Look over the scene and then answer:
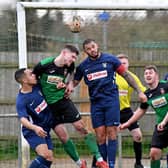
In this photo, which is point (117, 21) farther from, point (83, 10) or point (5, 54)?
point (5, 54)

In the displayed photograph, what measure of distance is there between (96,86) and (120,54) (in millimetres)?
2087

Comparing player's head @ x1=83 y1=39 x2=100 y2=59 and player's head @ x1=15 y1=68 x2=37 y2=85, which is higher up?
player's head @ x1=83 y1=39 x2=100 y2=59

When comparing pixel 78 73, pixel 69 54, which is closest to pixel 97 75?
pixel 78 73

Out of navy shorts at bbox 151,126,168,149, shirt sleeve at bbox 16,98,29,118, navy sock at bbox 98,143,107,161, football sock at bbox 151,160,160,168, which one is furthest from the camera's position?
football sock at bbox 151,160,160,168

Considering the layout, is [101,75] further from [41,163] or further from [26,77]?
[41,163]

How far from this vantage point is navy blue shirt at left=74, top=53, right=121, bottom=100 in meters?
10.9

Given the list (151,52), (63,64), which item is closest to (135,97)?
(151,52)

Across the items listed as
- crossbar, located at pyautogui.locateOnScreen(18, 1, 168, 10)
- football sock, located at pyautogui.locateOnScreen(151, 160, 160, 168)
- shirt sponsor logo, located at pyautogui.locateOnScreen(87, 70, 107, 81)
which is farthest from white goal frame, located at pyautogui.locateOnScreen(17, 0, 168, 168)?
football sock, located at pyautogui.locateOnScreen(151, 160, 160, 168)

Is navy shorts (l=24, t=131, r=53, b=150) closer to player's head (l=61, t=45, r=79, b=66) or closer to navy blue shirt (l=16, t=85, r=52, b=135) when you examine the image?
navy blue shirt (l=16, t=85, r=52, b=135)

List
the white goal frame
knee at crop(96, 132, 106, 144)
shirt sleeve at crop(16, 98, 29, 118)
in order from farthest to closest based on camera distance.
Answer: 1. the white goal frame
2. knee at crop(96, 132, 106, 144)
3. shirt sleeve at crop(16, 98, 29, 118)

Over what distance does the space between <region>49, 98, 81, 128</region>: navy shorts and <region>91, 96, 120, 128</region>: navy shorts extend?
339 millimetres

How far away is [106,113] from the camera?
1088cm

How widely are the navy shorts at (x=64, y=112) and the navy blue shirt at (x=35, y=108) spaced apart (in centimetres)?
12

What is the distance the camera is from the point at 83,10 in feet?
40.3
